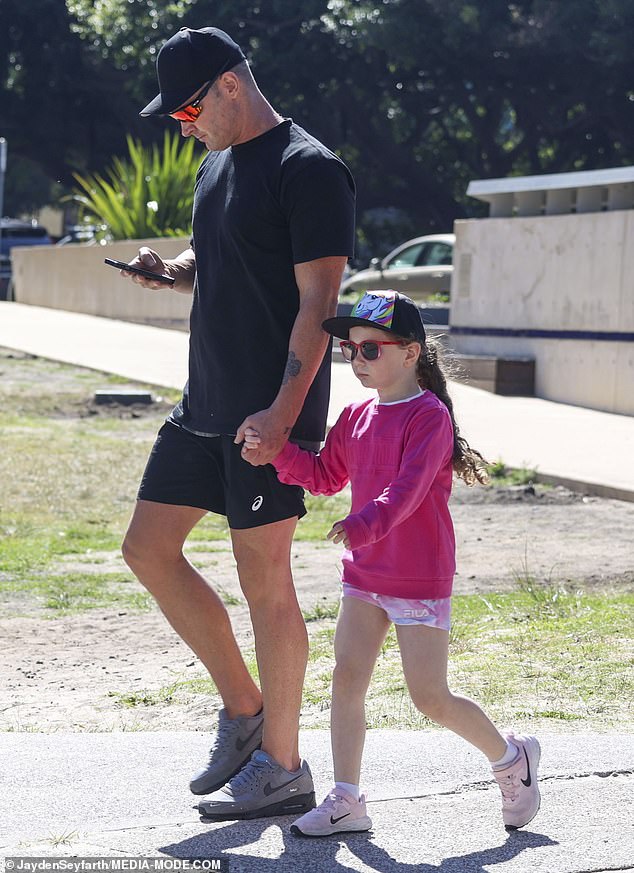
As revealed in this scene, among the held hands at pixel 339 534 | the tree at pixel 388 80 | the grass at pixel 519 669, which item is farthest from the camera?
the tree at pixel 388 80

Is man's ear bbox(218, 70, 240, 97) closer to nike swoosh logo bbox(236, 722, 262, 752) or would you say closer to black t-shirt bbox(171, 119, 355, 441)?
black t-shirt bbox(171, 119, 355, 441)

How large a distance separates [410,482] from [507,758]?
2.49 ft

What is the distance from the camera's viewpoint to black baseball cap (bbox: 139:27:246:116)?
344cm

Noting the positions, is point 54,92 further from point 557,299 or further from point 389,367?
point 389,367

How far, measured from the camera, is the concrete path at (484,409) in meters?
9.85

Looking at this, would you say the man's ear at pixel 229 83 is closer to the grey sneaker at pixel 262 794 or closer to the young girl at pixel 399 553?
the young girl at pixel 399 553

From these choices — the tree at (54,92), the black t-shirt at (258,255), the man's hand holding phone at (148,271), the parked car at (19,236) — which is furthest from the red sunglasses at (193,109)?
the parked car at (19,236)

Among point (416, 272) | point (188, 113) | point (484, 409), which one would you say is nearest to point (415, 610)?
point (188, 113)

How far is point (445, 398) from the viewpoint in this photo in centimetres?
350

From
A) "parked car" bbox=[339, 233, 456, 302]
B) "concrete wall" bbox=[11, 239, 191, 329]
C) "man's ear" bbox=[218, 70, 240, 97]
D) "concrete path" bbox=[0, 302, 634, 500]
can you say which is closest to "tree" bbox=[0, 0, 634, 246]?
"parked car" bbox=[339, 233, 456, 302]

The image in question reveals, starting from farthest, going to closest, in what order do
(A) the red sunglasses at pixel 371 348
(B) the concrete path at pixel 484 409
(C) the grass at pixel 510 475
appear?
(B) the concrete path at pixel 484 409
(C) the grass at pixel 510 475
(A) the red sunglasses at pixel 371 348

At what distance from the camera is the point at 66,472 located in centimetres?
988

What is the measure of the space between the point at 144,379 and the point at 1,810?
11.0 meters

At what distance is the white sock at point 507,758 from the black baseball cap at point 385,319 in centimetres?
104
